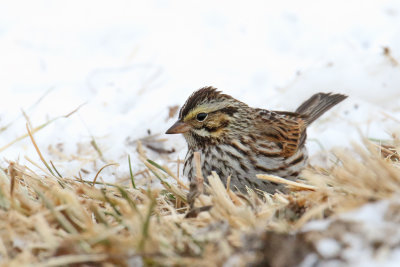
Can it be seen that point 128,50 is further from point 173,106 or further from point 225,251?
point 225,251

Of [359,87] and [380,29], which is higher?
[380,29]

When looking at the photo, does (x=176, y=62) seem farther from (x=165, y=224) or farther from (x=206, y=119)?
(x=165, y=224)

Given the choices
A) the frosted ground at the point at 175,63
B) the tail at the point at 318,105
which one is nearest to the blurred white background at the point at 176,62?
the frosted ground at the point at 175,63

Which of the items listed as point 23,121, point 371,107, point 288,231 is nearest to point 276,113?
point 371,107

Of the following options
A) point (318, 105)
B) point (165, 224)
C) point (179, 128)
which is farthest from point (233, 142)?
point (165, 224)

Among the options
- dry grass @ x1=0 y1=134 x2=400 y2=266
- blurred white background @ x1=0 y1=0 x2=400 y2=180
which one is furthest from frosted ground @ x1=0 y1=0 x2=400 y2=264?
dry grass @ x1=0 y1=134 x2=400 y2=266

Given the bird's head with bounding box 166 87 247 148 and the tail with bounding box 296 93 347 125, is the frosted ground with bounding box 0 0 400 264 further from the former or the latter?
the bird's head with bounding box 166 87 247 148
